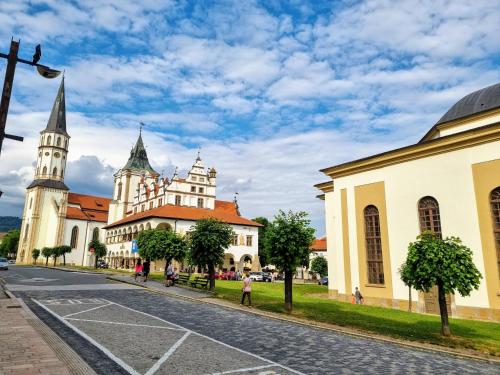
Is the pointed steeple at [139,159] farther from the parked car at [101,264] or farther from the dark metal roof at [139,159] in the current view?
the parked car at [101,264]

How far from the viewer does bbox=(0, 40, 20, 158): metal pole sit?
24.8 feet

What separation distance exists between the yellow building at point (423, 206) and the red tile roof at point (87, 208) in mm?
71852

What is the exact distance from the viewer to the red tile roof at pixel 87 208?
3290 inches

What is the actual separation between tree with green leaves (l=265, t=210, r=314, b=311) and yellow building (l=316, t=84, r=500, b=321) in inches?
302

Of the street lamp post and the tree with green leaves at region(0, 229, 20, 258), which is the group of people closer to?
the street lamp post

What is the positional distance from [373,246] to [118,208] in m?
67.7

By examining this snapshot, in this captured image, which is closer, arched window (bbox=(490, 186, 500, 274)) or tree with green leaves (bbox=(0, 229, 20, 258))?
arched window (bbox=(490, 186, 500, 274))

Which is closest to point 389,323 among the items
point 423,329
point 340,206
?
point 423,329

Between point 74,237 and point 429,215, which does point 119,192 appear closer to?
point 74,237

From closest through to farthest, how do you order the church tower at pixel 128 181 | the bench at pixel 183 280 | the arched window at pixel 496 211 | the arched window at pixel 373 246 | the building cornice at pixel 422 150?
the arched window at pixel 496 211
the building cornice at pixel 422 150
the arched window at pixel 373 246
the bench at pixel 183 280
the church tower at pixel 128 181

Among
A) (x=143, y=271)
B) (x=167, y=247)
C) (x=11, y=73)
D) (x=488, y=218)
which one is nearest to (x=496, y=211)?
(x=488, y=218)

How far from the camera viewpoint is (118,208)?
80.3 m

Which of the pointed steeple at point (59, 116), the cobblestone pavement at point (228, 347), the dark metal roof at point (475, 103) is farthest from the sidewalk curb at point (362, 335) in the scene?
the pointed steeple at point (59, 116)

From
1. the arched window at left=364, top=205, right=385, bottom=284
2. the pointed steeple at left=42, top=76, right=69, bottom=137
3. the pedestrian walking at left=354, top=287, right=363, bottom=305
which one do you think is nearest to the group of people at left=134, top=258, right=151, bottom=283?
the pedestrian walking at left=354, top=287, right=363, bottom=305
